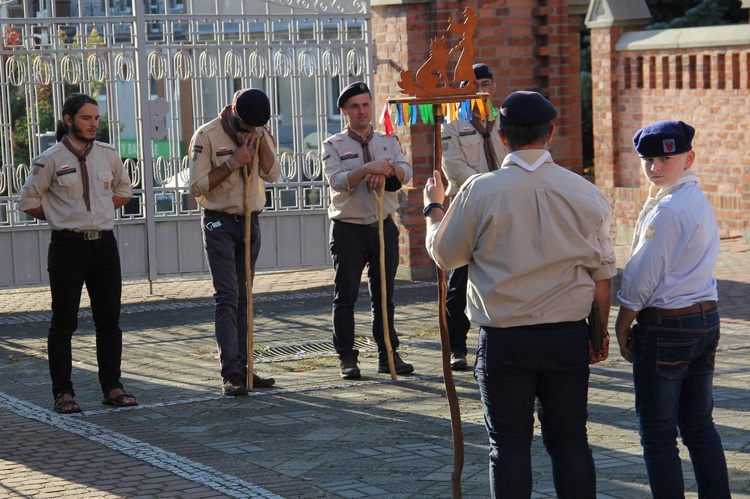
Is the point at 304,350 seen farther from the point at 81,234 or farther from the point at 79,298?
the point at 81,234

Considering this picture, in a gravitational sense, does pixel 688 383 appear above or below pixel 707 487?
above

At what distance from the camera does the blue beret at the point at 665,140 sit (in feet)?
16.4

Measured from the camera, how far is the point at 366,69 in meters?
13.0

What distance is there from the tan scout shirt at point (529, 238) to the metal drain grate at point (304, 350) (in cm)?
477

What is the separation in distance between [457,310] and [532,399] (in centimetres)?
386

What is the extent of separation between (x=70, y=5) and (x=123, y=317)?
2947 mm

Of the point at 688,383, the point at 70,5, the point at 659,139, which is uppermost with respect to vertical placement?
the point at 70,5

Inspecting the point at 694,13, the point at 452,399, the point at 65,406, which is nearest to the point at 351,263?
the point at 65,406

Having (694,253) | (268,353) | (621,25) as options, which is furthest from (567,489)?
(621,25)

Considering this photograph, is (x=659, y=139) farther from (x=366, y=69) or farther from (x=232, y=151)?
(x=366, y=69)

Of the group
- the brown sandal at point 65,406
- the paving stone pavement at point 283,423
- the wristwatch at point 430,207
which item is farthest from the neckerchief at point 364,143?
the wristwatch at point 430,207

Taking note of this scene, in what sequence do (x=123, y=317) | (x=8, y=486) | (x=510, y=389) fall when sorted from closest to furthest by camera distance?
(x=510, y=389) → (x=8, y=486) → (x=123, y=317)

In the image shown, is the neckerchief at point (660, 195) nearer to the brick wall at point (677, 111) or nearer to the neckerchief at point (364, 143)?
the neckerchief at point (364, 143)

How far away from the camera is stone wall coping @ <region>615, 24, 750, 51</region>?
15.0 meters
